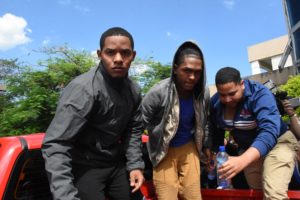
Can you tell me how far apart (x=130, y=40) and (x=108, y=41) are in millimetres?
146

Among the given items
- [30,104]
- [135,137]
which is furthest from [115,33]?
[30,104]

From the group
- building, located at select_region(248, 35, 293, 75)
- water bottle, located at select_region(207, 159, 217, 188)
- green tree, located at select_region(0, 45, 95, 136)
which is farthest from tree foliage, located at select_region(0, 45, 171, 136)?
building, located at select_region(248, 35, 293, 75)

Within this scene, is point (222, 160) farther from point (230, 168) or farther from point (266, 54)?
point (266, 54)

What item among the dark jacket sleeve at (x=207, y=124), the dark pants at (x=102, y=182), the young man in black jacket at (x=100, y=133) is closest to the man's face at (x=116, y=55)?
the young man in black jacket at (x=100, y=133)

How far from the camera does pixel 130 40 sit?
2.30 metres

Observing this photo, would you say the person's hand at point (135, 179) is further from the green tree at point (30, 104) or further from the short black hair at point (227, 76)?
the green tree at point (30, 104)

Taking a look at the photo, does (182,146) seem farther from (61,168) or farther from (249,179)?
(61,168)

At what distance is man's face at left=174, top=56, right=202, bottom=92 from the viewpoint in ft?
8.30

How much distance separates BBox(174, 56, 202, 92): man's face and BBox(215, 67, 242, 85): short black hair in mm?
Answer: 176

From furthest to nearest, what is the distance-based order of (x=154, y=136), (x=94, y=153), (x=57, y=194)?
1. (x=154, y=136)
2. (x=94, y=153)
3. (x=57, y=194)

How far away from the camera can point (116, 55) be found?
7.29ft

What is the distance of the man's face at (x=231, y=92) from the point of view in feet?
8.59

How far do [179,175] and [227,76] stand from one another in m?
0.83

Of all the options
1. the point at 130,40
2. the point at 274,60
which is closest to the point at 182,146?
the point at 130,40
